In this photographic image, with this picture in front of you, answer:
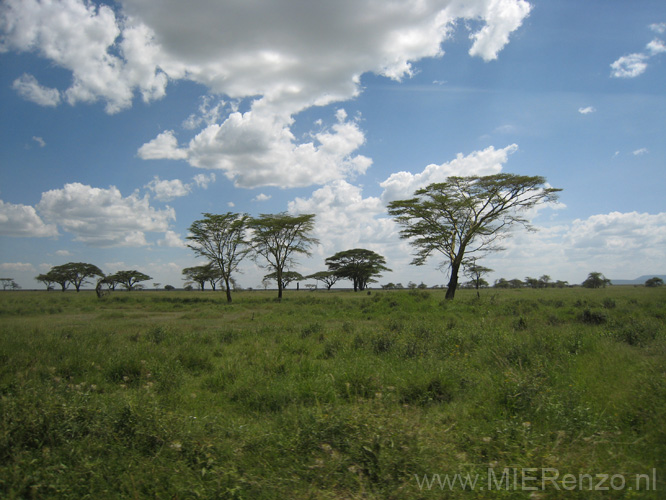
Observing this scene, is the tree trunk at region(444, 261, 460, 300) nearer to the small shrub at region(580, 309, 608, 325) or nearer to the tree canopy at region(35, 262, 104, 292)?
the small shrub at region(580, 309, 608, 325)

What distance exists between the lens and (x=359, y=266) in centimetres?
5309

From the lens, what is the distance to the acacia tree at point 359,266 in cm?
5316

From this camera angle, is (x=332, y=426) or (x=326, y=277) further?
(x=326, y=277)

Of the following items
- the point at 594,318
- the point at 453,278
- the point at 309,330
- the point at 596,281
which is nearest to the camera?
the point at 309,330

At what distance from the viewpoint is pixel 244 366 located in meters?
7.20

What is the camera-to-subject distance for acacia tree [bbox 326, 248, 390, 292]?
53156 mm

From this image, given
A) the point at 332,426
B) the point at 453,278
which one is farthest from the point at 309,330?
the point at 453,278

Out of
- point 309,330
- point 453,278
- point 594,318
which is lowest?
point 309,330

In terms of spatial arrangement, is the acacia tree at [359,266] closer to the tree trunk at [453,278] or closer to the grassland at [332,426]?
the tree trunk at [453,278]

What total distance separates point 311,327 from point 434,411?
8327mm

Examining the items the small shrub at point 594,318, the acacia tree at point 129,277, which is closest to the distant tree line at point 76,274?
the acacia tree at point 129,277

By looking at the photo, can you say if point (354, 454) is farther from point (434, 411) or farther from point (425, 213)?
point (425, 213)

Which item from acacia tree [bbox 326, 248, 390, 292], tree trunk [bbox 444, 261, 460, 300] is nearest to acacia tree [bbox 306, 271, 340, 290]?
acacia tree [bbox 326, 248, 390, 292]

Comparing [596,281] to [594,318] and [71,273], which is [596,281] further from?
[71,273]
